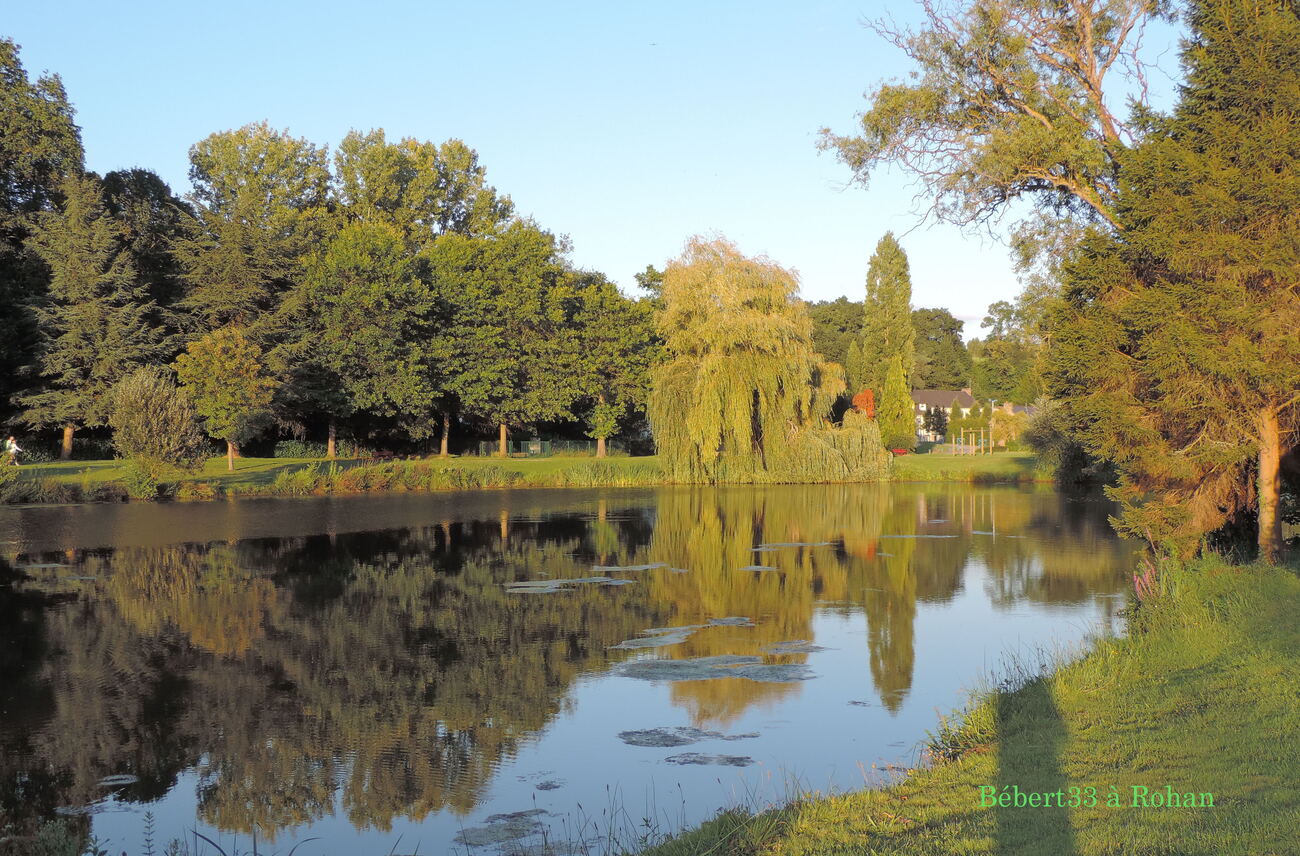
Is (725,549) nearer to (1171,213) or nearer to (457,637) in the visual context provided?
(457,637)

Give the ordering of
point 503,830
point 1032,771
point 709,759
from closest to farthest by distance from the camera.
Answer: point 1032,771
point 503,830
point 709,759

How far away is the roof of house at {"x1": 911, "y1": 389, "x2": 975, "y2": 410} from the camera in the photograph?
96188 millimetres

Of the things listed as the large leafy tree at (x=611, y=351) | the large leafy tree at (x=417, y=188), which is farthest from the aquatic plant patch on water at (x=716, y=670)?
the large leafy tree at (x=417, y=188)

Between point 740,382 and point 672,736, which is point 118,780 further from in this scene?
point 740,382

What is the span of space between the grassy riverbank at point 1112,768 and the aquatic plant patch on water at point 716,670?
2.63m

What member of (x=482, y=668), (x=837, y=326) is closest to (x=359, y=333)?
(x=482, y=668)

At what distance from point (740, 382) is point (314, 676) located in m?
28.5

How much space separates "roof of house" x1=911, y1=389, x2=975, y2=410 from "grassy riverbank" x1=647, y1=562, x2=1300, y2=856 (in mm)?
88223

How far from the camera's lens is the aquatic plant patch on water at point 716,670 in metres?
11.2

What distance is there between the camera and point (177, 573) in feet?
60.6

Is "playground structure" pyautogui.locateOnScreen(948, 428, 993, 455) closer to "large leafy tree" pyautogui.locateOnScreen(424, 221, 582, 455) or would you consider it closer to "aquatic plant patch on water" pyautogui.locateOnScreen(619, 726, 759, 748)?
"large leafy tree" pyautogui.locateOnScreen(424, 221, 582, 455)

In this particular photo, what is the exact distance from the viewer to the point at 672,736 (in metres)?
9.22

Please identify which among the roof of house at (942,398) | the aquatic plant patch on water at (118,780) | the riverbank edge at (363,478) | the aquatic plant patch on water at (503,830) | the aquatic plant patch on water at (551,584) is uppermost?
the roof of house at (942,398)

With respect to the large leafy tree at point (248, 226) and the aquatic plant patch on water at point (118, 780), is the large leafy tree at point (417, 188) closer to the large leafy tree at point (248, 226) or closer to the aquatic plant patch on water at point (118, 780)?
the large leafy tree at point (248, 226)
